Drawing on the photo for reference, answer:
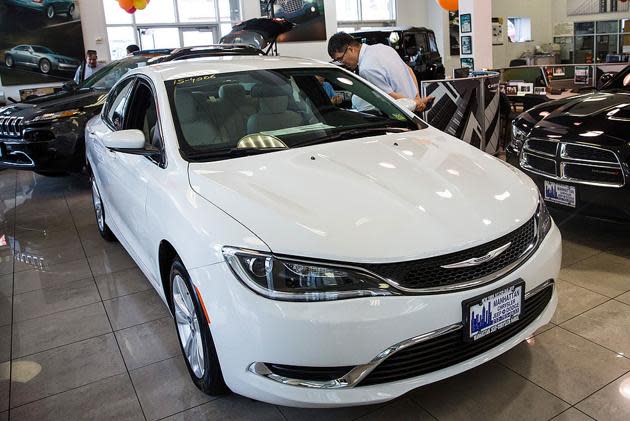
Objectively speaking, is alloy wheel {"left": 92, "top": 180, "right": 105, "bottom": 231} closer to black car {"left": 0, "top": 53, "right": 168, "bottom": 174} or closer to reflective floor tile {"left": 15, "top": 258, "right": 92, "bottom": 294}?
reflective floor tile {"left": 15, "top": 258, "right": 92, "bottom": 294}

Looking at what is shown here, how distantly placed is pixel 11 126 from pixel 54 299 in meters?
3.40

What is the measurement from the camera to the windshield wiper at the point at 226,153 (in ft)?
7.85

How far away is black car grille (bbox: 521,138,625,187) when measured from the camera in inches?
126

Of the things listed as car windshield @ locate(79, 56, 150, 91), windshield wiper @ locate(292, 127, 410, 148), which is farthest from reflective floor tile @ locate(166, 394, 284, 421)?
car windshield @ locate(79, 56, 150, 91)

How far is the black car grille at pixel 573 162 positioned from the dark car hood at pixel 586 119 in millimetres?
56

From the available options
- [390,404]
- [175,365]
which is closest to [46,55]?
[175,365]

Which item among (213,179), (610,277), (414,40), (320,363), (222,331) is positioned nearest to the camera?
(320,363)

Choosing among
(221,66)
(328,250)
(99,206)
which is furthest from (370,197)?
(99,206)

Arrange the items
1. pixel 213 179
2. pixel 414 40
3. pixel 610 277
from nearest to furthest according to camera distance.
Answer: pixel 213 179, pixel 610 277, pixel 414 40

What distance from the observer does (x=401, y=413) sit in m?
2.07

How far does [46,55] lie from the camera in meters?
12.1

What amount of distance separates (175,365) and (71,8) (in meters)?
Answer: 12.0

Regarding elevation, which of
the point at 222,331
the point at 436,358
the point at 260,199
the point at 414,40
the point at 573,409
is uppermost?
the point at 414,40

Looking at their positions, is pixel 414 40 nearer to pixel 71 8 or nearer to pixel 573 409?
pixel 71 8
